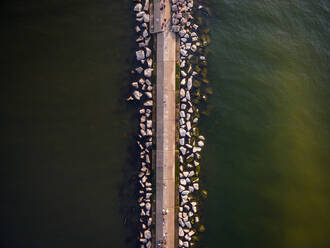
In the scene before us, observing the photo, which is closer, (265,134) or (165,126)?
(165,126)

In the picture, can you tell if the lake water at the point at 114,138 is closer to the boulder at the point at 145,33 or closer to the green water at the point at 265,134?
the green water at the point at 265,134

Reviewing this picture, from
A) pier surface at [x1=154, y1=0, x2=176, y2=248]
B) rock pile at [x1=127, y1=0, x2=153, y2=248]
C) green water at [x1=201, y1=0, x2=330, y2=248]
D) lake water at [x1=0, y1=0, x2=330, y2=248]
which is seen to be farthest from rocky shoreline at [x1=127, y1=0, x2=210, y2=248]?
green water at [x1=201, y1=0, x2=330, y2=248]

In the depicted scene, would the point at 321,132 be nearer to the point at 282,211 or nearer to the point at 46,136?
the point at 282,211

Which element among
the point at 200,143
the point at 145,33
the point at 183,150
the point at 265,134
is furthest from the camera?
the point at 265,134

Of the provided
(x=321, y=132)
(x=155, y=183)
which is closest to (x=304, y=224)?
(x=321, y=132)

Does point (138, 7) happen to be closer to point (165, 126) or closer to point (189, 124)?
point (165, 126)

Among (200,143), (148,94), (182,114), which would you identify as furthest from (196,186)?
(148,94)
